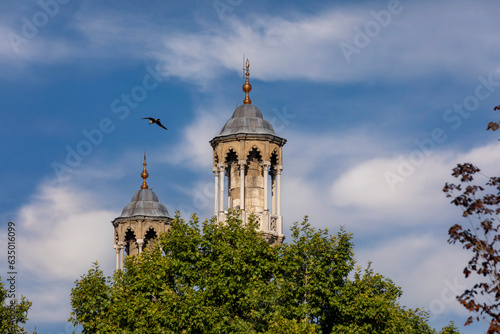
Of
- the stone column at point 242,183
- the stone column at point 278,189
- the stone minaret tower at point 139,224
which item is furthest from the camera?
the stone minaret tower at point 139,224

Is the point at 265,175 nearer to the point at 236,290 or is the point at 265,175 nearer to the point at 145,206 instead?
the point at 236,290

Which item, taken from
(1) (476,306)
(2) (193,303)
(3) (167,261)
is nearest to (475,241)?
(1) (476,306)

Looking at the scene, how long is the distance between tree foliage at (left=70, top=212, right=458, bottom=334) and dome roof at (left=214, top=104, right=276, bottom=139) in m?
11.2

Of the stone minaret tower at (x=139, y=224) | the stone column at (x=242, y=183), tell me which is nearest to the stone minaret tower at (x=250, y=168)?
the stone column at (x=242, y=183)

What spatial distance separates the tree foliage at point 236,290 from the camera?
52.3 metres

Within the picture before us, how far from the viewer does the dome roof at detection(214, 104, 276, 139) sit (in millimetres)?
68938

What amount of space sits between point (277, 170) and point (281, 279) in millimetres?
16289

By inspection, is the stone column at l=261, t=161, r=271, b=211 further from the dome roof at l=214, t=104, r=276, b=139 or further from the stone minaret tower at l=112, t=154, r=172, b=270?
the stone minaret tower at l=112, t=154, r=172, b=270

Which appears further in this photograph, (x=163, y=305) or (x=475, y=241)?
(x=163, y=305)

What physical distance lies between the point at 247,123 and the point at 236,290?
18.2m

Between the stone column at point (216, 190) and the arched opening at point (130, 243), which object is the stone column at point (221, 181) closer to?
the stone column at point (216, 190)

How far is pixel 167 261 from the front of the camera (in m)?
56.3

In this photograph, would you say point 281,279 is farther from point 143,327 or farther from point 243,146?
point 243,146

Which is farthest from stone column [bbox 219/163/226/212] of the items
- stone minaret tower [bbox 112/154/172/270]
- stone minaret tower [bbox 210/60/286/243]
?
stone minaret tower [bbox 112/154/172/270]
